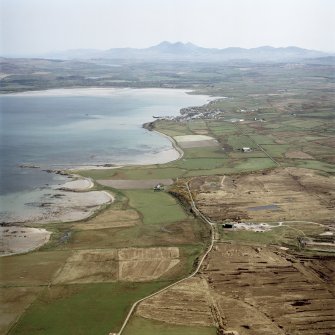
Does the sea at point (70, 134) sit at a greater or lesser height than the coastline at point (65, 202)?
lesser

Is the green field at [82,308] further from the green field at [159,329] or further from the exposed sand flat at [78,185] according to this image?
the exposed sand flat at [78,185]

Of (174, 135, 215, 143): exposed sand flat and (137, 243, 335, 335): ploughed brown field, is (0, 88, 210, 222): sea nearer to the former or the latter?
(174, 135, 215, 143): exposed sand flat

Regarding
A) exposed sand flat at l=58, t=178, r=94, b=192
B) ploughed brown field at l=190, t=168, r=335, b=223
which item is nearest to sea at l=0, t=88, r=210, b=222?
exposed sand flat at l=58, t=178, r=94, b=192

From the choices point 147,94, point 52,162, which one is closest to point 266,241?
point 52,162

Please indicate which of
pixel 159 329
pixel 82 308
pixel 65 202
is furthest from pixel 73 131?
pixel 159 329

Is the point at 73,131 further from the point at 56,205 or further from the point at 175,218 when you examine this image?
the point at 175,218

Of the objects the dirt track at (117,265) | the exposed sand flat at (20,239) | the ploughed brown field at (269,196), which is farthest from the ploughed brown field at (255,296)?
the exposed sand flat at (20,239)

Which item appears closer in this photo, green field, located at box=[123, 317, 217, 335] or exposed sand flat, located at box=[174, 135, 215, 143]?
green field, located at box=[123, 317, 217, 335]
